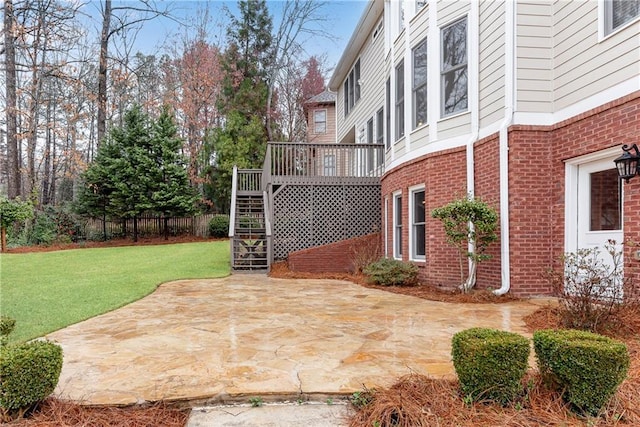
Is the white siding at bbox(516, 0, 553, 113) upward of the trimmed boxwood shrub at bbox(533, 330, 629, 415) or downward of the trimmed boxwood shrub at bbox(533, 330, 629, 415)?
upward

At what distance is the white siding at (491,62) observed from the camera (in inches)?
255

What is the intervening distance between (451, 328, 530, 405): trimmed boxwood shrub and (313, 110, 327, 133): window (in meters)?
20.0

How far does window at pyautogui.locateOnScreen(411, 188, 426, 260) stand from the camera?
8609 millimetres

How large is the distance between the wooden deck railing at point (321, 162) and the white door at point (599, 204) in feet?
20.0

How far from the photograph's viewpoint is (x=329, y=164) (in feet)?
Answer: 41.0

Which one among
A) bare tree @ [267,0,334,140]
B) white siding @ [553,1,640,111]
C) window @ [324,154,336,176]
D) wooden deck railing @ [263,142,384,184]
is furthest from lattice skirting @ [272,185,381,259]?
bare tree @ [267,0,334,140]

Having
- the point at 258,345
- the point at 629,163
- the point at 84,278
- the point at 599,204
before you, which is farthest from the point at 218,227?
the point at 629,163

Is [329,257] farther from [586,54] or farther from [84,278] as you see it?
[586,54]

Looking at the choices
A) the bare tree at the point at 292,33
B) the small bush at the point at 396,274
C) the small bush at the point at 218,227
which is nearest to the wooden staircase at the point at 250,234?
the small bush at the point at 396,274

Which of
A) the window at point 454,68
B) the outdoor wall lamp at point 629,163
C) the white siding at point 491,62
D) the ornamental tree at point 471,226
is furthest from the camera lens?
the window at point 454,68

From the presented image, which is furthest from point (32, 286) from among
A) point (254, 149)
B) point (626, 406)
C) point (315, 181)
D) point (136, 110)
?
point (254, 149)

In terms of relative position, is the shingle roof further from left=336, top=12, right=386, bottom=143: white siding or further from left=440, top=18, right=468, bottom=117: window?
left=440, top=18, right=468, bottom=117: window

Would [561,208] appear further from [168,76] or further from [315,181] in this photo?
[168,76]

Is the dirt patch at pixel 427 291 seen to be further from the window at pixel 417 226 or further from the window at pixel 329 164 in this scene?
the window at pixel 329 164
